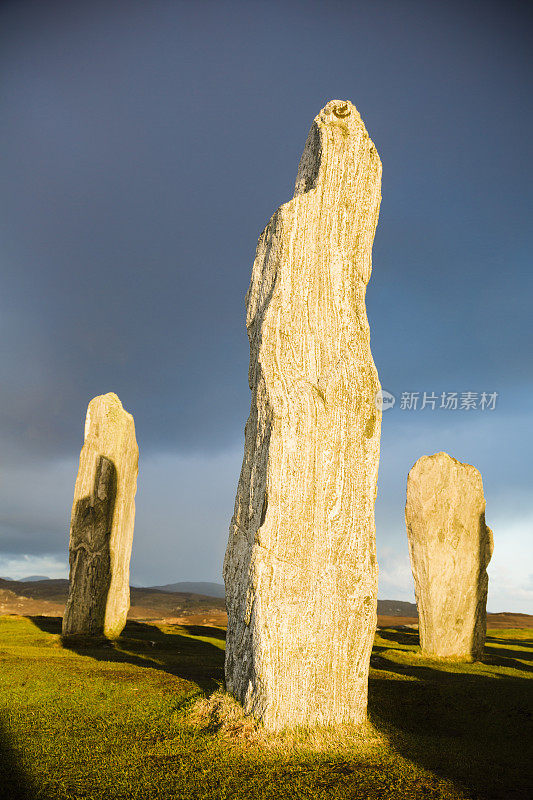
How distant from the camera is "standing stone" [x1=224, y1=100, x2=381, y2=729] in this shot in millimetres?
4820

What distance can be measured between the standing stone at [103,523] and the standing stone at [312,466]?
20.9 feet

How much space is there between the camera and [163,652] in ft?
32.2

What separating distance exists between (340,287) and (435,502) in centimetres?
717

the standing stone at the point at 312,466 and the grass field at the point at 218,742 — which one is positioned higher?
the standing stone at the point at 312,466

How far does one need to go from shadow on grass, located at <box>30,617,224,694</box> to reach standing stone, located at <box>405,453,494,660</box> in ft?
14.0

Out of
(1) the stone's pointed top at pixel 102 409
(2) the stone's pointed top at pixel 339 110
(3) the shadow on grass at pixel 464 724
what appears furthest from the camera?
(1) the stone's pointed top at pixel 102 409

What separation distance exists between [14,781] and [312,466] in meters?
3.23

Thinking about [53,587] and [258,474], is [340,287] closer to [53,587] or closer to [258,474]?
[258,474]

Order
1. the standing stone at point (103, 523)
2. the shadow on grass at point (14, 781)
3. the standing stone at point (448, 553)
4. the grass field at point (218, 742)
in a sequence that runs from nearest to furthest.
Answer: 1. the shadow on grass at point (14, 781)
2. the grass field at point (218, 742)
3. the standing stone at point (103, 523)
4. the standing stone at point (448, 553)

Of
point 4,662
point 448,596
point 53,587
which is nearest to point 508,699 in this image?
point 448,596

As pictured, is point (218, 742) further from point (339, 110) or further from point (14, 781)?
point (339, 110)

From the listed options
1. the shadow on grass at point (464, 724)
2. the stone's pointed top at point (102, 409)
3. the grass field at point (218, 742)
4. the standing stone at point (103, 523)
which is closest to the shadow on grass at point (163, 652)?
the grass field at point (218, 742)

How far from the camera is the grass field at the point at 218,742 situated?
3828mm

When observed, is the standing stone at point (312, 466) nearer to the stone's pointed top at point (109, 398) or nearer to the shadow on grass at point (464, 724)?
the shadow on grass at point (464, 724)
